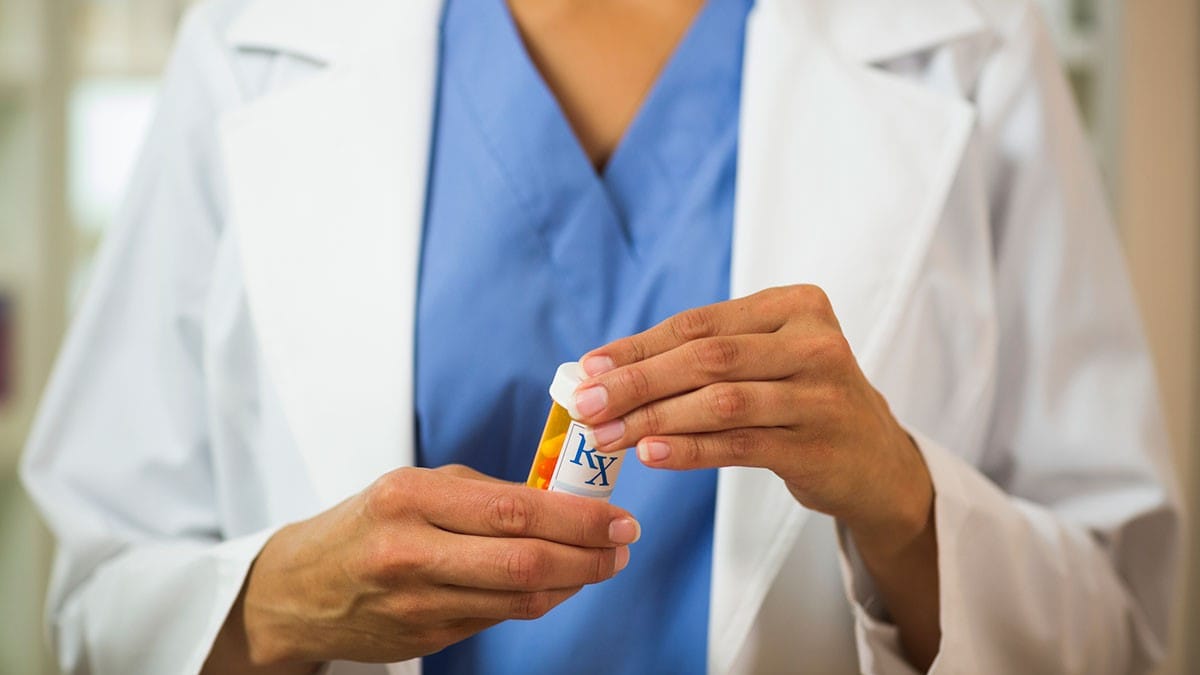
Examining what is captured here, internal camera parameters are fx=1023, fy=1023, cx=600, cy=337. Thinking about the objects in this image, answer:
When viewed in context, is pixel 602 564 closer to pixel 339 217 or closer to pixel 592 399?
pixel 592 399

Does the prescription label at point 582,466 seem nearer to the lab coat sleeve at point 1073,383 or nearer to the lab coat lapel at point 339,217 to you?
the lab coat lapel at point 339,217

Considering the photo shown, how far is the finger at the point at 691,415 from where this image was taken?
0.41 metres

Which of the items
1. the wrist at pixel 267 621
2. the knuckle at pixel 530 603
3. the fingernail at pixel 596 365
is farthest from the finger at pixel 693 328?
the wrist at pixel 267 621

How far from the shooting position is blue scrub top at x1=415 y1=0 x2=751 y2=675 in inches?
Answer: 22.8

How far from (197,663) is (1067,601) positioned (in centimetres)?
51

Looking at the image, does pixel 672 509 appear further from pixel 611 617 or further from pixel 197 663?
→ pixel 197 663

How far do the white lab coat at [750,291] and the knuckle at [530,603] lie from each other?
0.16m

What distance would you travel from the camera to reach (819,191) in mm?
626

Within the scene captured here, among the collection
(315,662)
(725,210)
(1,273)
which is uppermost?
(725,210)

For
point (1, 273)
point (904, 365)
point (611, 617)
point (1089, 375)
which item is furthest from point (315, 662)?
point (1, 273)

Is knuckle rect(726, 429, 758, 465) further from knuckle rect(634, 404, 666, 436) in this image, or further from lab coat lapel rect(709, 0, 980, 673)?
lab coat lapel rect(709, 0, 980, 673)

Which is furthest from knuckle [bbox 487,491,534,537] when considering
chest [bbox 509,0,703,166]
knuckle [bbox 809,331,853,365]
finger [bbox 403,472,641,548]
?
chest [bbox 509,0,703,166]

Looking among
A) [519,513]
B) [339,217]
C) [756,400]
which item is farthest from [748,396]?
[339,217]

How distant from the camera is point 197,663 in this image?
552 mm
